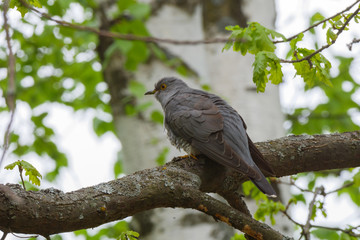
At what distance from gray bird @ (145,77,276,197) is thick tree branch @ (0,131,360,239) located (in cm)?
11

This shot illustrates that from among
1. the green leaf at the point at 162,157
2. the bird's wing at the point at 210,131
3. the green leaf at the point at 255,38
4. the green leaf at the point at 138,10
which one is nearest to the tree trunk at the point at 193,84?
the green leaf at the point at 162,157

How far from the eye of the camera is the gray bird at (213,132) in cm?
295

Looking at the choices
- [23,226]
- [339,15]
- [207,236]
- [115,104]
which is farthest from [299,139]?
[115,104]

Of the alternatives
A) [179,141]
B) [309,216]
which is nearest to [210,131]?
[179,141]

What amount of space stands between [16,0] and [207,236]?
2.72 m

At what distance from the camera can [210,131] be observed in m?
3.38

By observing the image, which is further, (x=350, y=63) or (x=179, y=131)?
(x=350, y=63)

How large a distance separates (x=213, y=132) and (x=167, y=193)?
106 centimetres

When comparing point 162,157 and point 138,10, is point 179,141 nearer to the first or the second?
point 162,157

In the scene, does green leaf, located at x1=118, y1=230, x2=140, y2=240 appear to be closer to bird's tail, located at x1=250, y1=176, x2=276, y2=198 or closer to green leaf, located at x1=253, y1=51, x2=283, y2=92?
bird's tail, located at x1=250, y1=176, x2=276, y2=198

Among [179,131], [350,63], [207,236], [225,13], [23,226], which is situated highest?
[350,63]

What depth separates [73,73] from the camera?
7.60 meters

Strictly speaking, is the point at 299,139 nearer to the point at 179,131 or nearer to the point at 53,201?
the point at 179,131

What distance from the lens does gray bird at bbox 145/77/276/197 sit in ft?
9.68
